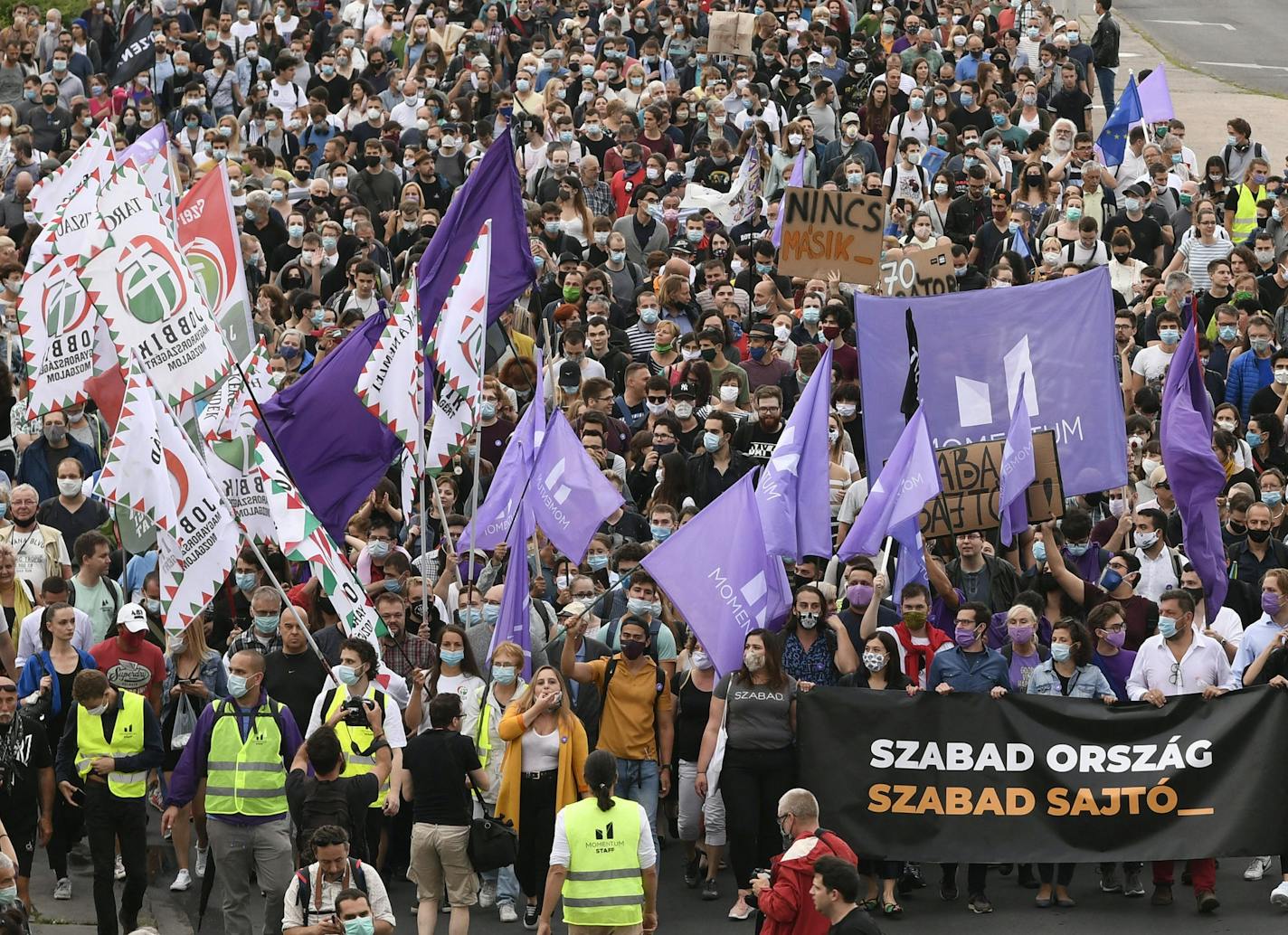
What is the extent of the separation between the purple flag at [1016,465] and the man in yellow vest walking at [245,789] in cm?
504

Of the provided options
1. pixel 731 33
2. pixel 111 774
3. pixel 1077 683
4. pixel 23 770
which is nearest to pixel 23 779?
pixel 23 770

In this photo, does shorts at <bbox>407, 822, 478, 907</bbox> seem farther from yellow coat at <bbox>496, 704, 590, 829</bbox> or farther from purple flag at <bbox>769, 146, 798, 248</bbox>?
purple flag at <bbox>769, 146, 798, 248</bbox>

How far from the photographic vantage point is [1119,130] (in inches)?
1041

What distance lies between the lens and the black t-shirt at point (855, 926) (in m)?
10.7

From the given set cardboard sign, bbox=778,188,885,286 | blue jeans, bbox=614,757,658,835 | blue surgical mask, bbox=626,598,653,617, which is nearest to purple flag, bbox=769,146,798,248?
cardboard sign, bbox=778,188,885,286

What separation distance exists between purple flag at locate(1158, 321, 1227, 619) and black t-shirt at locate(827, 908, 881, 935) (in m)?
5.53

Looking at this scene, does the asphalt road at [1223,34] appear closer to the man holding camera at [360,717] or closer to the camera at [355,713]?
the man holding camera at [360,717]

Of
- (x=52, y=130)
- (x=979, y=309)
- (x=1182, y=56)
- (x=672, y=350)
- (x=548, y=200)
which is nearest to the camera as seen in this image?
(x=979, y=309)

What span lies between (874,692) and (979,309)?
11.9ft

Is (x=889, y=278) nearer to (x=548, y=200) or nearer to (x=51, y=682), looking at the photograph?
(x=548, y=200)

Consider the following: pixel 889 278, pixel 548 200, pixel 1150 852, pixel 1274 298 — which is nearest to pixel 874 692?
pixel 1150 852

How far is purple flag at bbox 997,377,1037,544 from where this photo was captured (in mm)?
15648

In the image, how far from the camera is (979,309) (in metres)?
16.8

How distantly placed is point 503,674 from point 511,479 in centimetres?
247
